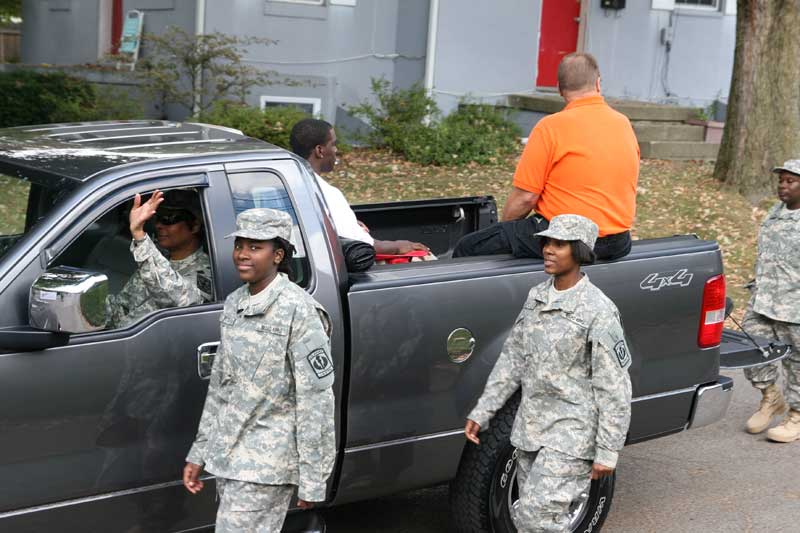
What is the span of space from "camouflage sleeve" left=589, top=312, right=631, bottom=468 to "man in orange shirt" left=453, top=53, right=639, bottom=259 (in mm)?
952

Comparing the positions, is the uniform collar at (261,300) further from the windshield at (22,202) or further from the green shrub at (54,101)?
the green shrub at (54,101)

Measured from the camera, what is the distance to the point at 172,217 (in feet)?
14.2

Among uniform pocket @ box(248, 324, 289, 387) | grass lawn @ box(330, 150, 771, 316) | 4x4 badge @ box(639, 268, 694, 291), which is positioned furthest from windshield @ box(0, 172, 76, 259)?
grass lawn @ box(330, 150, 771, 316)

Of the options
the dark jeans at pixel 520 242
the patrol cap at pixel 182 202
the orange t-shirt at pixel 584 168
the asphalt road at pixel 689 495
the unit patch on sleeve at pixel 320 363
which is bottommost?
the asphalt road at pixel 689 495

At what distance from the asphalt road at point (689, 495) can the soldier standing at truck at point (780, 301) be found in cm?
17

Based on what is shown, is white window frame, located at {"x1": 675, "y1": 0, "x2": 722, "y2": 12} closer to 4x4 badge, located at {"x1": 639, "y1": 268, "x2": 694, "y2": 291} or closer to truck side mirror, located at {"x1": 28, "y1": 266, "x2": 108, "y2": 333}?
4x4 badge, located at {"x1": 639, "y1": 268, "x2": 694, "y2": 291}

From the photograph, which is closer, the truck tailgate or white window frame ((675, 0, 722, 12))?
the truck tailgate

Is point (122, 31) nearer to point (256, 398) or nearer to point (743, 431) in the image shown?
point (743, 431)

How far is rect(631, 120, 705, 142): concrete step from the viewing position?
15148 mm

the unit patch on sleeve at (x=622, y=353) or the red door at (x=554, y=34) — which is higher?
the red door at (x=554, y=34)

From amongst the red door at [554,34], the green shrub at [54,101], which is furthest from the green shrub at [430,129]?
the green shrub at [54,101]

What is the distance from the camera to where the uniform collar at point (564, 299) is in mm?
4156

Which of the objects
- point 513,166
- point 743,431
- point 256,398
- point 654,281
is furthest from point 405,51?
point 256,398

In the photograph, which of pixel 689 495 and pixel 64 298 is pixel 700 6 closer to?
pixel 689 495
